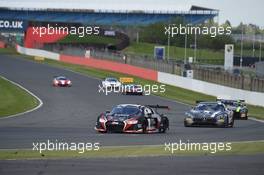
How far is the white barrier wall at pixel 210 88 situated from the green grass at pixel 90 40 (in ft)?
118

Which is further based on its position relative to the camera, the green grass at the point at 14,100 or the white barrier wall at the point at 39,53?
the white barrier wall at the point at 39,53

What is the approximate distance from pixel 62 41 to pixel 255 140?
288 ft

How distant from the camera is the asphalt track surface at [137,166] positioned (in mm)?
13852

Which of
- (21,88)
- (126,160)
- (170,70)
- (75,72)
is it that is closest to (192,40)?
(75,72)

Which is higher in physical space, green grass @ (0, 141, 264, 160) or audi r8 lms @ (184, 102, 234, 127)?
green grass @ (0, 141, 264, 160)

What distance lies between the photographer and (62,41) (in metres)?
110

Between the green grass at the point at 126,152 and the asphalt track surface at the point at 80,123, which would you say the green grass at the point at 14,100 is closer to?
the asphalt track surface at the point at 80,123

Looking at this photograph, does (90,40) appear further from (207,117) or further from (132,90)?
(207,117)

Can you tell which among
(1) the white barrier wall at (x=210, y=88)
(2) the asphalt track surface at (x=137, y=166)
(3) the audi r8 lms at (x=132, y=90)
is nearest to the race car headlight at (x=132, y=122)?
(2) the asphalt track surface at (x=137, y=166)

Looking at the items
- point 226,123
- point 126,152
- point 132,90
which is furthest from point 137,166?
point 132,90

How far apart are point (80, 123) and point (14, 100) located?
16.1 m

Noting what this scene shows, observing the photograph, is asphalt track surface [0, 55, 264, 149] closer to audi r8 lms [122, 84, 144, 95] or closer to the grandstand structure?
audi r8 lms [122, 84, 144, 95]

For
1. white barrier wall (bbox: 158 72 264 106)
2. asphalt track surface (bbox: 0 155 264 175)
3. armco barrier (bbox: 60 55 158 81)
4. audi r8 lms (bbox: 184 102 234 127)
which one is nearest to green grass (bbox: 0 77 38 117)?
audi r8 lms (bbox: 184 102 234 127)

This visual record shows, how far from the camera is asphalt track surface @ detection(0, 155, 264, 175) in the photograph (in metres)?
Result: 13.9
